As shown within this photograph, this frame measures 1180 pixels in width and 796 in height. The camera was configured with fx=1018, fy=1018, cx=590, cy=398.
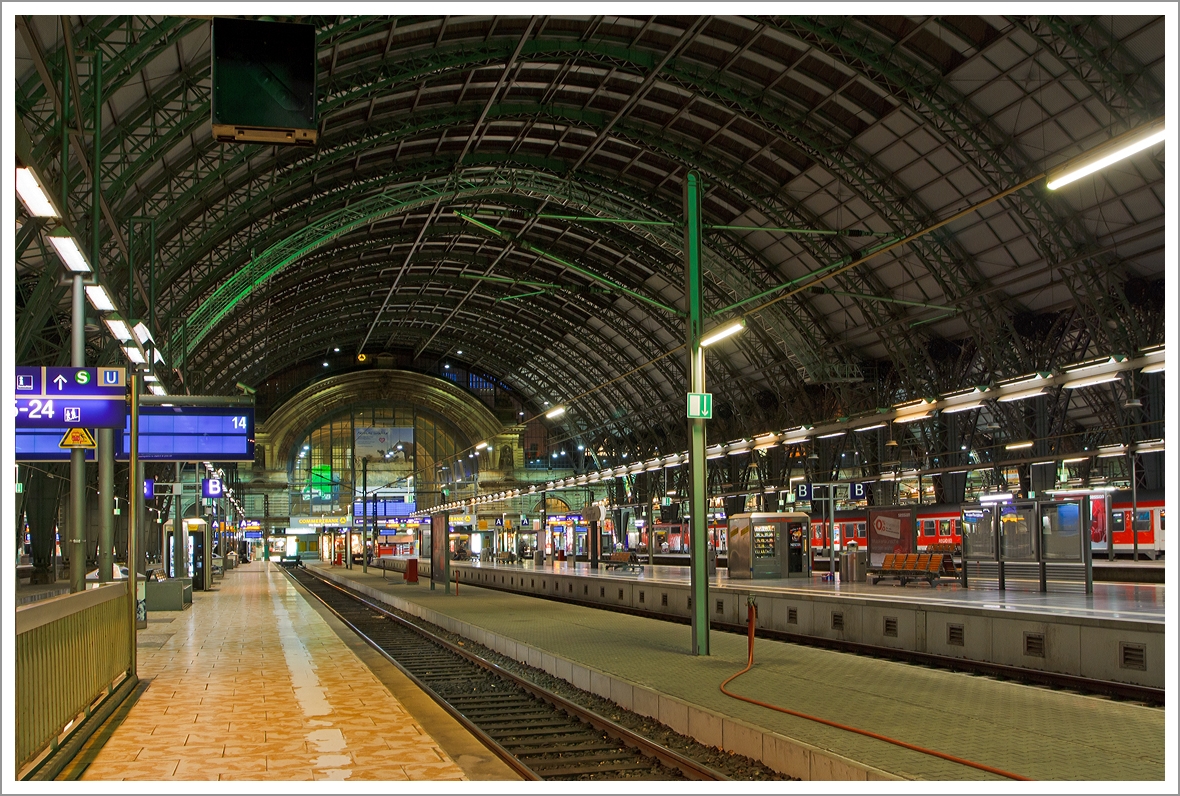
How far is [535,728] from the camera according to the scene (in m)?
12.8

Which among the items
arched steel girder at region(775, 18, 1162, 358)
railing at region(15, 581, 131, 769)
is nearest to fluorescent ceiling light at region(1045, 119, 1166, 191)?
railing at region(15, 581, 131, 769)

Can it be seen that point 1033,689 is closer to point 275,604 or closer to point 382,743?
point 382,743

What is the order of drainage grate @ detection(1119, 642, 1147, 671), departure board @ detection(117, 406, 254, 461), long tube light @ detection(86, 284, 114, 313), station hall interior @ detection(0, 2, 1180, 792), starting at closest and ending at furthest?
station hall interior @ detection(0, 2, 1180, 792) < long tube light @ detection(86, 284, 114, 313) < drainage grate @ detection(1119, 642, 1147, 671) < departure board @ detection(117, 406, 254, 461)

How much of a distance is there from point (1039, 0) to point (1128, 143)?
5811 millimetres

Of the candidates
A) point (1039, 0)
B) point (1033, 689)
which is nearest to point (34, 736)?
point (1039, 0)

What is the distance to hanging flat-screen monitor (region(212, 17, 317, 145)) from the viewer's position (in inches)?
395

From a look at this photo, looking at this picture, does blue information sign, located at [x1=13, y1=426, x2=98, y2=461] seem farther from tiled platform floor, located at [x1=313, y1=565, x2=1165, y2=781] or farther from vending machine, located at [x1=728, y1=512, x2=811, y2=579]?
vending machine, located at [x1=728, y1=512, x2=811, y2=579]

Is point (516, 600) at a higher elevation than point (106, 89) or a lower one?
lower

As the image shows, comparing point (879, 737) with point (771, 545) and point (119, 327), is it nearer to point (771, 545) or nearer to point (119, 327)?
point (119, 327)

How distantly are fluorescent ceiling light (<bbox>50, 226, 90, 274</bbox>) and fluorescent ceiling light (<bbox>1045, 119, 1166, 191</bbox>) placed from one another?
11.7 meters

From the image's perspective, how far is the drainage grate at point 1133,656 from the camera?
13.6m

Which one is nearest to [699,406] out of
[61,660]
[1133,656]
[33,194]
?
[1133,656]

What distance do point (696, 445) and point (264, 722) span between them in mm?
7910

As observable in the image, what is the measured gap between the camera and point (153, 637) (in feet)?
71.0
